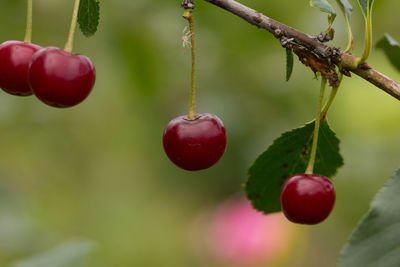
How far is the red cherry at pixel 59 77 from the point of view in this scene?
1.34 m

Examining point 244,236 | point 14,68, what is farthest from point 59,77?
point 244,236

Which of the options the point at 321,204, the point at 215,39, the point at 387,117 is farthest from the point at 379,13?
the point at 321,204

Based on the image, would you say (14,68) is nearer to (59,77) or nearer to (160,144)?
(59,77)

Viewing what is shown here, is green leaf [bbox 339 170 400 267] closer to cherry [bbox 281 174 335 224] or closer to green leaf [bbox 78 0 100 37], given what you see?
cherry [bbox 281 174 335 224]

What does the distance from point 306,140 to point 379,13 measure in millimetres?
2490

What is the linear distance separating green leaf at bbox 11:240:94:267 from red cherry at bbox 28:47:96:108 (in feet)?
4.24

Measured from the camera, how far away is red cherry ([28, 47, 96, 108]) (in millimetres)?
1340

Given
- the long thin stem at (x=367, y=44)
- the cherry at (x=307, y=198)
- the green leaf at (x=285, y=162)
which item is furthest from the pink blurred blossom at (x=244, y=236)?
the long thin stem at (x=367, y=44)

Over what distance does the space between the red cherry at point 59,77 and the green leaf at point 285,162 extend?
0.60 meters

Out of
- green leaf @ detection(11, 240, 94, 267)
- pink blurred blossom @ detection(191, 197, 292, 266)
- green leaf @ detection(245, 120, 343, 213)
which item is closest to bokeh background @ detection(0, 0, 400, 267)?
pink blurred blossom @ detection(191, 197, 292, 266)

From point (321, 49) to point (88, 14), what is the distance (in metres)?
0.60

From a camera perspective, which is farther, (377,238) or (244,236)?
(244,236)

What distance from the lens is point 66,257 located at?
2.54 meters

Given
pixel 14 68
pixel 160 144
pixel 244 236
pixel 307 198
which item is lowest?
pixel 307 198
